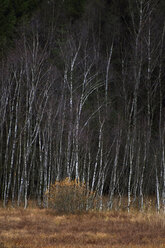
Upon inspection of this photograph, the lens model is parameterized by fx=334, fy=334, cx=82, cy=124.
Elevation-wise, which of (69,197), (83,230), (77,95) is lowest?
(83,230)

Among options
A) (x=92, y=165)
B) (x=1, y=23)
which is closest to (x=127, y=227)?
(x=92, y=165)

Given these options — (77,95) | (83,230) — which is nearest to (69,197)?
(83,230)

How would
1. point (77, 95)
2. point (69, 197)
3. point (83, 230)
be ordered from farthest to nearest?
point (77, 95), point (69, 197), point (83, 230)

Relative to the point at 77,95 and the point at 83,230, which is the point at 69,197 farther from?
the point at 77,95

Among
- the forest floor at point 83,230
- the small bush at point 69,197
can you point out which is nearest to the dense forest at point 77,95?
the small bush at point 69,197

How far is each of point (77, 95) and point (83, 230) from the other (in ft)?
33.5

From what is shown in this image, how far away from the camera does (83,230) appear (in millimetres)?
8453

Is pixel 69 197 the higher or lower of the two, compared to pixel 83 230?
higher

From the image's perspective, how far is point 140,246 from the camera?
645cm

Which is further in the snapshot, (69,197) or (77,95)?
(77,95)

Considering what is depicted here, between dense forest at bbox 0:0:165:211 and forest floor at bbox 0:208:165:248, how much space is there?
12.7 ft

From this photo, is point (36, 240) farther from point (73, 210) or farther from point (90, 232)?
point (73, 210)

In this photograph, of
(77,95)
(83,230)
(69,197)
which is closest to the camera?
(83,230)

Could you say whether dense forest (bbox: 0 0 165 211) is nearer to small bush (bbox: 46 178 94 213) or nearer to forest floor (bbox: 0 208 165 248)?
small bush (bbox: 46 178 94 213)
